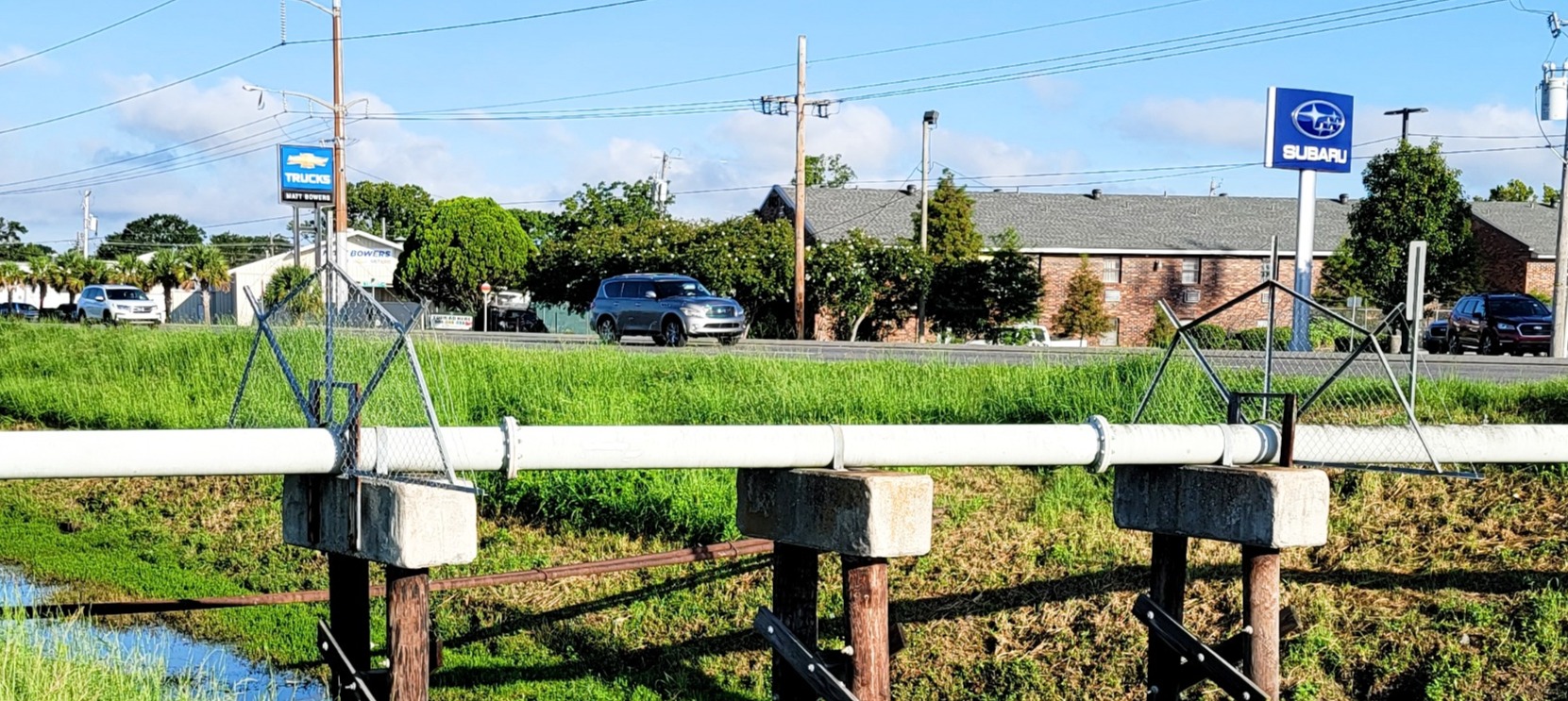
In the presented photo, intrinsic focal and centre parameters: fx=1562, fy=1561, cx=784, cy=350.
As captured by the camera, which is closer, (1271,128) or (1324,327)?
(1324,327)

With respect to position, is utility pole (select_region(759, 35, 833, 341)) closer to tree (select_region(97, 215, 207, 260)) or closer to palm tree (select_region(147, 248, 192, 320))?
palm tree (select_region(147, 248, 192, 320))

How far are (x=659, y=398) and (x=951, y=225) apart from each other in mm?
30634

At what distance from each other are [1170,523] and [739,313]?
19.9 meters

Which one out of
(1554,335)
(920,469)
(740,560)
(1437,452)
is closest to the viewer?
(1437,452)

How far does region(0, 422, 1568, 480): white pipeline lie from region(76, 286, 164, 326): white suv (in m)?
38.7

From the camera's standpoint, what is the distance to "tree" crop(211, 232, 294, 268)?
109 meters

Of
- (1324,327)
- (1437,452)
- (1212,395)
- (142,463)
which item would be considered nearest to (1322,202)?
(1324,327)

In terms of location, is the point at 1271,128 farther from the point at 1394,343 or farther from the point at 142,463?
the point at 142,463

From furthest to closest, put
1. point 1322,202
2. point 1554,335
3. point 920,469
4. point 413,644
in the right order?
1. point 1322,202
2. point 1554,335
3. point 920,469
4. point 413,644

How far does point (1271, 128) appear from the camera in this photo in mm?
25984

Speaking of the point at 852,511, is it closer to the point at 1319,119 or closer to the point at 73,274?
the point at 1319,119

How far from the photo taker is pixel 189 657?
444 inches

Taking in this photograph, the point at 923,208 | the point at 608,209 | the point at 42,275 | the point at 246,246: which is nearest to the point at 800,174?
the point at 923,208

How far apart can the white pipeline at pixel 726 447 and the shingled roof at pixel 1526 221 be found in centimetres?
4251
